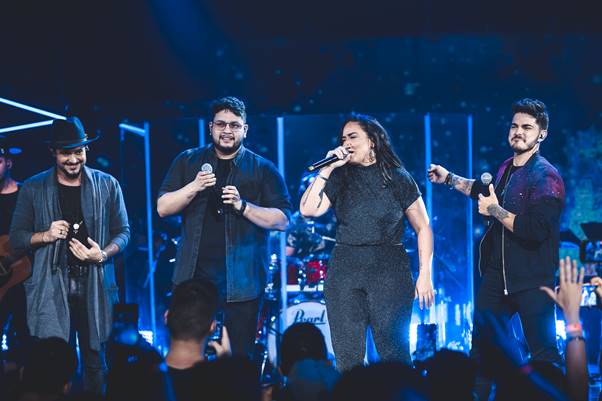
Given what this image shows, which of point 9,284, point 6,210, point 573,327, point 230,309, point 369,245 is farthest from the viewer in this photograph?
point 6,210

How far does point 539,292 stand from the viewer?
4895 millimetres

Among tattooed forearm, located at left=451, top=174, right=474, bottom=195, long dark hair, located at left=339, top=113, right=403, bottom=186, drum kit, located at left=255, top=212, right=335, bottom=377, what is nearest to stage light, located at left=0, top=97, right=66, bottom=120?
drum kit, located at left=255, top=212, right=335, bottom=377

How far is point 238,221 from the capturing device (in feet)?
16.8

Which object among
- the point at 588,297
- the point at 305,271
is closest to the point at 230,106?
the point at 305,271

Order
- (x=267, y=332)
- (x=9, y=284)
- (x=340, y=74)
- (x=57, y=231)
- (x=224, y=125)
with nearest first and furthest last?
(x=57, y=231)
(x=224, y=125)
(x=9, y=284)
(x=267, y=332)
(x=340, y=74)

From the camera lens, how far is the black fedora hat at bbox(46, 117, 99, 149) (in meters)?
5.17

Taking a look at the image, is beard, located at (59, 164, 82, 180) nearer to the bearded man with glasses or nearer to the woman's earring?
the bearded man with glasses

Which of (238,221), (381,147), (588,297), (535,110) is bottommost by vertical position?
(588,297)

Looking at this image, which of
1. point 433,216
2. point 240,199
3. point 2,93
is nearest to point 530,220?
point 240,199

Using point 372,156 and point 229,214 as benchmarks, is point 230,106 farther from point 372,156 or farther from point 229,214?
point 372,156

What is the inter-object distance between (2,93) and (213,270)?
13.1ft

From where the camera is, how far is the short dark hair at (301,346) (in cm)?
334

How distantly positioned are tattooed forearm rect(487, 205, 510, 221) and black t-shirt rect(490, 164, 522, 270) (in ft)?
0.60

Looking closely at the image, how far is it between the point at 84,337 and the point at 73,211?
0.80 meters
